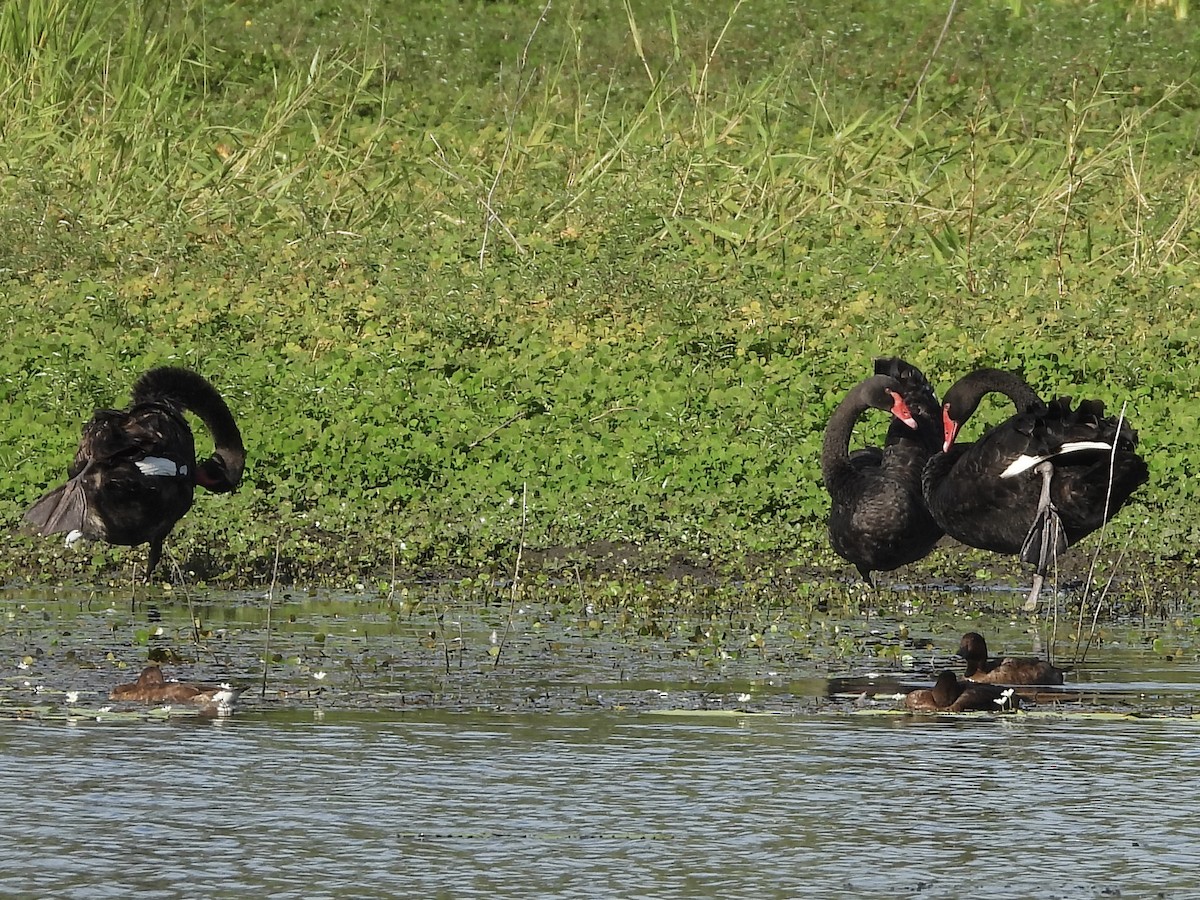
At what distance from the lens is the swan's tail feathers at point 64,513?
39.2 feet

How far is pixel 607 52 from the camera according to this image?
2478 centimetres

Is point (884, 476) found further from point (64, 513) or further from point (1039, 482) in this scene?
point (64, 513)

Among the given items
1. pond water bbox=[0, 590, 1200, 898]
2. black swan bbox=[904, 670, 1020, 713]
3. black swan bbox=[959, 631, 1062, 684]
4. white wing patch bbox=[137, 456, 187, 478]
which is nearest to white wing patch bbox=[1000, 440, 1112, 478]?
pond water bbox=[0, 590, 1200, 898]

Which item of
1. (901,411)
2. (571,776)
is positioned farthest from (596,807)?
(901,411)

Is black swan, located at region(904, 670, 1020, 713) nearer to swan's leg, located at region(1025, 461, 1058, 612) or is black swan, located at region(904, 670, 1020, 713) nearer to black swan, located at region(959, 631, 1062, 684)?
black swan, located at region(959, 631, 1062, 684)

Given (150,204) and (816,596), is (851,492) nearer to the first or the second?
(816,596)

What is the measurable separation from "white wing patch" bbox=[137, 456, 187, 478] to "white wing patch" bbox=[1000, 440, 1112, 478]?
3960 mm

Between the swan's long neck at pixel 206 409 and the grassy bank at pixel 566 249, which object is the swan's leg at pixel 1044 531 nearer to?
the grassy bank at pixel 566 249

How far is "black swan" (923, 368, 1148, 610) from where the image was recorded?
11641 millimetres

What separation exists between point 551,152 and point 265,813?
609 inches

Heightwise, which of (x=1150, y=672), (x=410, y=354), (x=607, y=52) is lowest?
(x=1150, y=672)

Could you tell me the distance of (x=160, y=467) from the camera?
12.1 metres

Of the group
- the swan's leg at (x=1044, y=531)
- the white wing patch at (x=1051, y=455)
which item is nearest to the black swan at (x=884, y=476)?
the white wing patch at (x=1051, y=455)

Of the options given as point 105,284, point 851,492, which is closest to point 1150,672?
point 851,492
